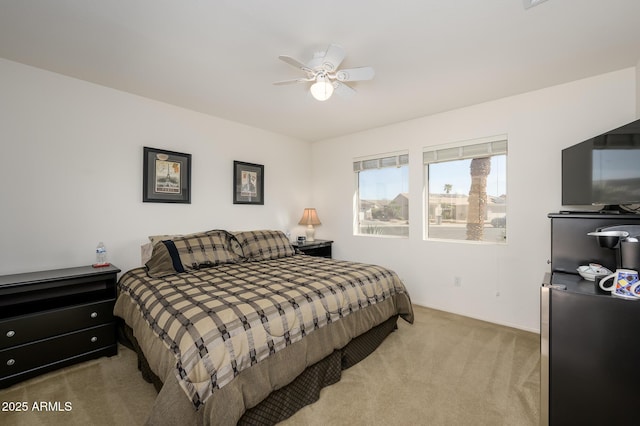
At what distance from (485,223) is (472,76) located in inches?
65.7

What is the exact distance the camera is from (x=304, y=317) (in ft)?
6.27

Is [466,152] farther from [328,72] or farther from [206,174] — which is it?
[206,174]

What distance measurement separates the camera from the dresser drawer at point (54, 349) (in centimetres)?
201

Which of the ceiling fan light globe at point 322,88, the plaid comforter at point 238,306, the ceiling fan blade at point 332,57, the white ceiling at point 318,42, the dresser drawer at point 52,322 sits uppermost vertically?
the white ceiling at point 318,42

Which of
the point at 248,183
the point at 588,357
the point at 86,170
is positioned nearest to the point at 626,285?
the point at 588,357

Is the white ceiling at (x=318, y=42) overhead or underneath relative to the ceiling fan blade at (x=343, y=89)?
overhead

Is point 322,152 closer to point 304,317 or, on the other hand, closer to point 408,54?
point 408,54

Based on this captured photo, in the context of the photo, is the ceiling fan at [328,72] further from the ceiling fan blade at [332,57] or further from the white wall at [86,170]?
the white wall at [86,170]

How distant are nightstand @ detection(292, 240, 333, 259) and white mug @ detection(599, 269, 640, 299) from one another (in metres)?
3.22

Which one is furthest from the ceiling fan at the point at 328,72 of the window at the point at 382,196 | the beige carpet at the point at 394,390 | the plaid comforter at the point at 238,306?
the beige carpet at the point at 394,390

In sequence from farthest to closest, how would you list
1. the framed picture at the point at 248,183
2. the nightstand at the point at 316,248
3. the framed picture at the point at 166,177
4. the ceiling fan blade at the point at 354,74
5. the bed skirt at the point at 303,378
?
the nightstand at the point at 316,248 < the framed picture at the point at 248,183 < the framed picture at the point at 166,177 < the ceiling fan blade at the point at 354,74 < the bed skirt at the point at 303,378

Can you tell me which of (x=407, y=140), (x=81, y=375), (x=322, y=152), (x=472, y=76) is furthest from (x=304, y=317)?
(x=322, y=152)

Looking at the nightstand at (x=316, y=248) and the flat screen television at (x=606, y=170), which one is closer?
the flat screen television at (x=606, y=170)

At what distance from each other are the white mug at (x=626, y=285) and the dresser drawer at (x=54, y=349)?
3520 millimetres
